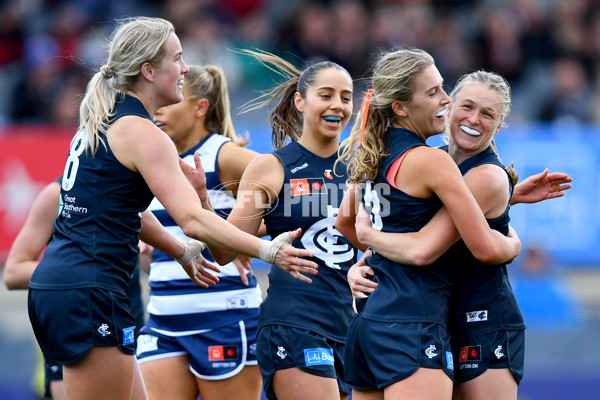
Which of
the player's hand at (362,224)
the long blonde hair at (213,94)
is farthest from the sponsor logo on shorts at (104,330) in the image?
the long blonde hair at (213,94)

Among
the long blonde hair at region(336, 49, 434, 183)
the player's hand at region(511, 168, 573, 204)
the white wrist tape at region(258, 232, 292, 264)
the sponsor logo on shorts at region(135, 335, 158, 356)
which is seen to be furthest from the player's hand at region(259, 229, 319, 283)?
the sponsor logo on shorts at region(135, 335, 158, 356)

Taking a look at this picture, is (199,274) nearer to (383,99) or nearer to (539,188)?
(383,99)

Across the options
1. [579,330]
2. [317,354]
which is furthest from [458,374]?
[579,330]

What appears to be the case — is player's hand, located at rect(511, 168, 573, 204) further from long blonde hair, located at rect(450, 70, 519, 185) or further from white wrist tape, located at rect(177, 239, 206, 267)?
white wrist tape, located at rect(177, 239, 206, 267)

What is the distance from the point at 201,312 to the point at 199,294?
0.37 feet

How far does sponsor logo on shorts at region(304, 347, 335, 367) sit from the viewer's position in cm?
463

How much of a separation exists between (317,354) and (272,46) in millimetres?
8721

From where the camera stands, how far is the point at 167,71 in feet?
14.0

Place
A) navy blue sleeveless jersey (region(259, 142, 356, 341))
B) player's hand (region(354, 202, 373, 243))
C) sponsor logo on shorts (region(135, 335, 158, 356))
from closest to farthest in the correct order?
player's hand (region(354, 202, 373, 243)) → navy blue sleeveless jersey (region(259, 142, 356, 341)) → sponsor logo on shorts (region(135, 335, 158, 356))

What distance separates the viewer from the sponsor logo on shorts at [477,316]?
4.14 metres

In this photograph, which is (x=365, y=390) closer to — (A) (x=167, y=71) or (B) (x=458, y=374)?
(B) (x=458, y=374)

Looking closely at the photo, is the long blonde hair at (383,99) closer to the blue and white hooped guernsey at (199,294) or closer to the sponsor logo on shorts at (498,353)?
the sponsor logo on shorts at (498,353)

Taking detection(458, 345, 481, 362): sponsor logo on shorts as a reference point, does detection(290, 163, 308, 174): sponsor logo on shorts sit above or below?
above

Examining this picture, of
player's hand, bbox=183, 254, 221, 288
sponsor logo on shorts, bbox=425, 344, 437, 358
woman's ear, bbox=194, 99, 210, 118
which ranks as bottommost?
sponsor logo on shorts, bbox=425, 344, 437, 358
